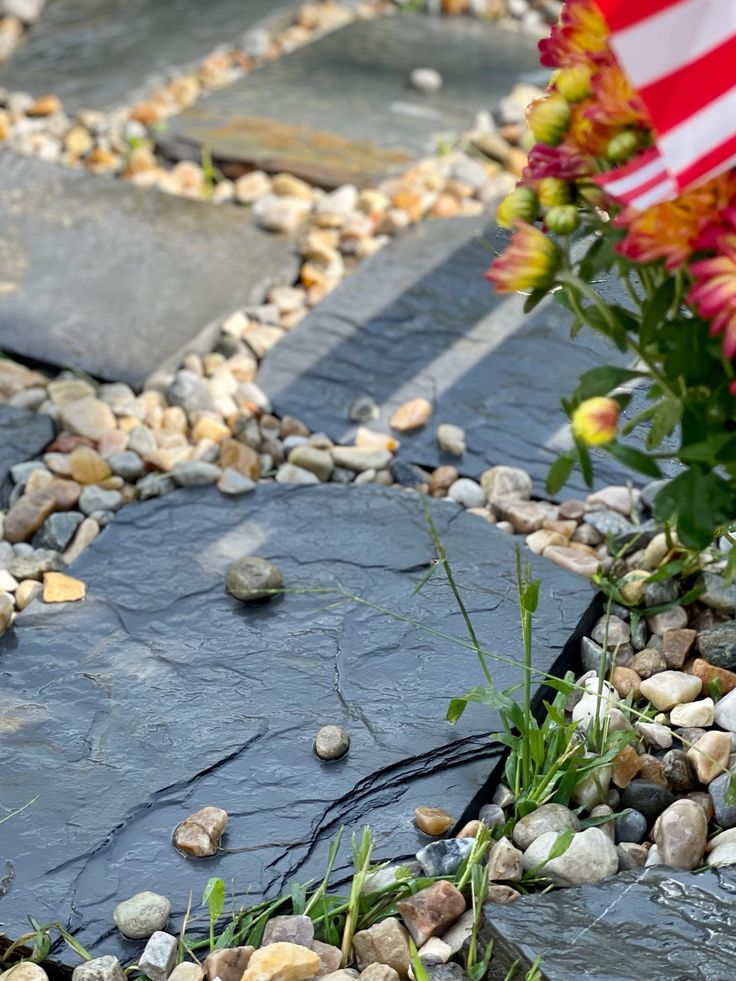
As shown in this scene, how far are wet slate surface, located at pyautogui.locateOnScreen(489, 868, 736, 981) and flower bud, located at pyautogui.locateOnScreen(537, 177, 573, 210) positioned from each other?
0.82 meters

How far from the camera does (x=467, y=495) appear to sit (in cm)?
243

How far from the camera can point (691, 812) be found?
5.58 feet

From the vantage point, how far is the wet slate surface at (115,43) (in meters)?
4.11

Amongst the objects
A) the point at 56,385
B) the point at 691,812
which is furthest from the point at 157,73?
the point at 691,812

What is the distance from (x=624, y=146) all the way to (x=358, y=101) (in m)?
2.99

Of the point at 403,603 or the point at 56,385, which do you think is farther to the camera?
the point at 56,385

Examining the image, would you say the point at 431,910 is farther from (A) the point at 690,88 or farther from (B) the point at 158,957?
(A) the point at 690,88

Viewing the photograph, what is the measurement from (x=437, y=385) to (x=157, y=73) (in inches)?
78.8

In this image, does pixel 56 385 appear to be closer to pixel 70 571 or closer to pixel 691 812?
pixel 70 571

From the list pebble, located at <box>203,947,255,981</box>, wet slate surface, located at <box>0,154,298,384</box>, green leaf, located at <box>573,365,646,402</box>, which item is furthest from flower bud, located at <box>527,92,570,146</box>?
wet slate surface, located at <box>0,154,298,384</box>

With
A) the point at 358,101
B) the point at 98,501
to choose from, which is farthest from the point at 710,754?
the point at 358,101

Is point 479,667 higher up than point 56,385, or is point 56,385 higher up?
point 479,667

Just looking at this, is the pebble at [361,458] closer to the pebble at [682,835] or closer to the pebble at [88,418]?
the pebble at [88,418]

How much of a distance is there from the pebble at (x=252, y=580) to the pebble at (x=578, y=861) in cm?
65
